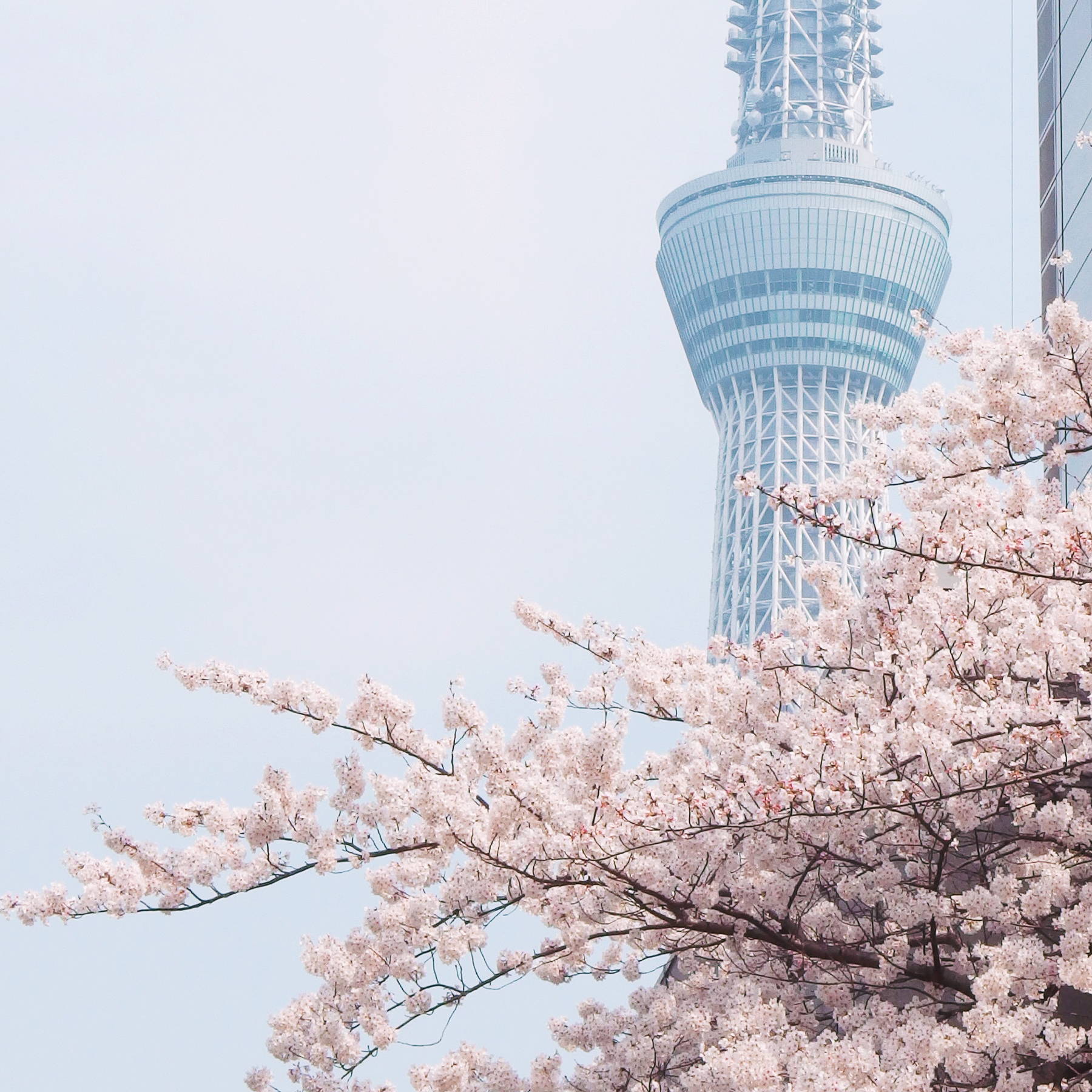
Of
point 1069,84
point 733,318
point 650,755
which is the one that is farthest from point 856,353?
point 650,755

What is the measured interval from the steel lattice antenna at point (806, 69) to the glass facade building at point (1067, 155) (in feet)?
370

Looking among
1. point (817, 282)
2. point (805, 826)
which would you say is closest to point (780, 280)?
point (817, 282)

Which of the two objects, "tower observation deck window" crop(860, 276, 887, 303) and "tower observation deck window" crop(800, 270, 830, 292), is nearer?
"tower observation deck window" crop(800, 270, 830, 292)

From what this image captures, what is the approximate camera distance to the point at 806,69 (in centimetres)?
13725

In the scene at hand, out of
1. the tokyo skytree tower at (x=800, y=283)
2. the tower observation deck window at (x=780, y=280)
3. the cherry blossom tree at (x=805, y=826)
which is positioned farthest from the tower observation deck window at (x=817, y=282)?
the cherry blossom tree at (x=805, y=826)

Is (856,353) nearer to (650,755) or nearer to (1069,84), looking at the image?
(1069,84)

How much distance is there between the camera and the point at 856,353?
407 ft

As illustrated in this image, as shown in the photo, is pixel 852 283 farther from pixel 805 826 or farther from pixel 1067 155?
pixel 805 826

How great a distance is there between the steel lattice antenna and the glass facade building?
370 feet

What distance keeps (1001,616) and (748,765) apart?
152 cm

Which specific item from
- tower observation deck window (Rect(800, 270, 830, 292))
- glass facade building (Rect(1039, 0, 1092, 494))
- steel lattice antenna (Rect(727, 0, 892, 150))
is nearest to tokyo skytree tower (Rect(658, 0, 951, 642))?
tower observation deck window (Rect(800, 270, 830, 292))

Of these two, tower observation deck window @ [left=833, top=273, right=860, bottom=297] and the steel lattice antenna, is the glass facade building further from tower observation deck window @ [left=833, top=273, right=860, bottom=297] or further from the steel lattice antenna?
the steel lattice antenna

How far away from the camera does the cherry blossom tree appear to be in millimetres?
6977

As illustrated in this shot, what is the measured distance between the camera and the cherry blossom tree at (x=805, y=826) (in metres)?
6.98
